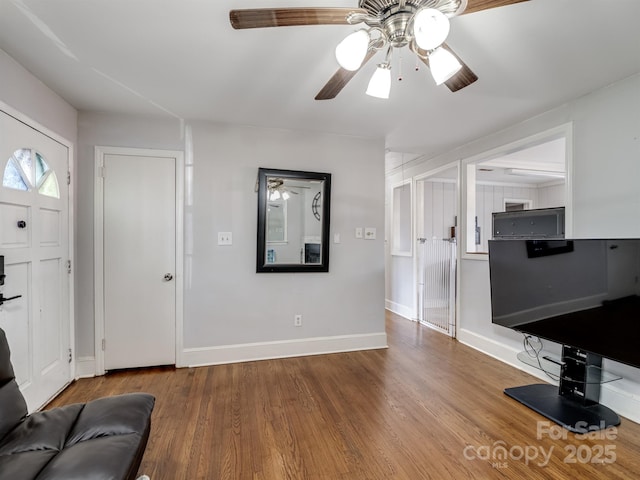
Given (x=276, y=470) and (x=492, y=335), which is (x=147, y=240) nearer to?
(x=276, y=470)

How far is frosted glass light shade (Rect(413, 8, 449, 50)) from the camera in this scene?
1066 mm

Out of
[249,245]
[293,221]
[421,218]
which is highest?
Answer: [421,218]

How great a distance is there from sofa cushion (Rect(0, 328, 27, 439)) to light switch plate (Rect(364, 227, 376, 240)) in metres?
2.88

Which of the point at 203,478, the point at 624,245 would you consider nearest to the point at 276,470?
the point at 203,478

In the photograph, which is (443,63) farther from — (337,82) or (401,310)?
(401,310)

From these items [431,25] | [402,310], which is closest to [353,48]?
[431,25]

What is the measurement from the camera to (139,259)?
2797 millimetres

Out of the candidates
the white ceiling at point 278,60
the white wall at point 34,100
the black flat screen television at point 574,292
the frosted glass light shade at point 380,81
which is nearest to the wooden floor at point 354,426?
the black flat screen television at point 574,292

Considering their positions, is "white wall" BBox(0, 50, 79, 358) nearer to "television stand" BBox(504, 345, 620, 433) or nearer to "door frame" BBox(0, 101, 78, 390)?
"door frame" BBox(0, 101, 78, 390)

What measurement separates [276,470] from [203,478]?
14.7 inches

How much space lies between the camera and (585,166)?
2.39 meters

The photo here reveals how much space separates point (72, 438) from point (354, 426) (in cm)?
151

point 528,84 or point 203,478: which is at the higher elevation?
point 528,84

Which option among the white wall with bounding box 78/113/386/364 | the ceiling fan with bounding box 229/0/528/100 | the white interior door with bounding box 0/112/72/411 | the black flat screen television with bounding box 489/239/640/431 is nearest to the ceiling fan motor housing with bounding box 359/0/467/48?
the ceiling fan with bounding box 229/0/528/100
